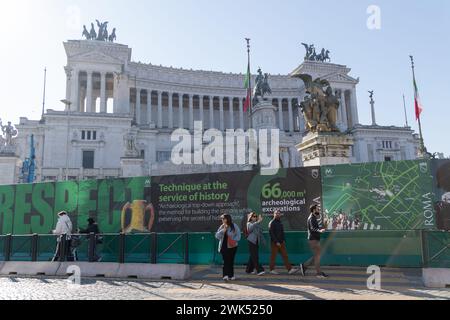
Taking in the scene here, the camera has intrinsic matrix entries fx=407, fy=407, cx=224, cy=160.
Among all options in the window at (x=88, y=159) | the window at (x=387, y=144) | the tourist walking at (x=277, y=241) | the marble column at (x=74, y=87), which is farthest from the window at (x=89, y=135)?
the tourist walking at (x=277, y=241)

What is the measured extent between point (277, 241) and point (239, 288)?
244 centimetres

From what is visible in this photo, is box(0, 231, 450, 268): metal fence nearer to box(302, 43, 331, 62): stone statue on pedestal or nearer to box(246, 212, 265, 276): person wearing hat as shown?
box(246, 212, 265, 276): person wearing hat

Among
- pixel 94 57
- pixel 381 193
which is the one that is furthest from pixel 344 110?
pixel 381 193

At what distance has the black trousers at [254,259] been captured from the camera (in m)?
13.6

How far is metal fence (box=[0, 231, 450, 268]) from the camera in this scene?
43.2 feet

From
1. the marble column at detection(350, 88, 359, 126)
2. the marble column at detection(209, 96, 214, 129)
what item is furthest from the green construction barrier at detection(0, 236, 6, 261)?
the marble column at detection(350, 88, 359, 126)

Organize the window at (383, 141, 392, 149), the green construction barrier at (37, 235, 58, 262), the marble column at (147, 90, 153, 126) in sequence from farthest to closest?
the marble column at (147, 90, 153, 126)
the window at (383, 141, 392, 149)
the green construction barrier at (37, 235, 58, 262)

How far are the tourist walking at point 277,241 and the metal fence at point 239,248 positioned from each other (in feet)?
2.81

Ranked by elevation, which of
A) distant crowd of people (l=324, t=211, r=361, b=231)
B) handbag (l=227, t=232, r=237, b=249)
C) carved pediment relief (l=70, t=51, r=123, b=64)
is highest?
carved pediment relief (l=70, t=51, r=123, b=64)

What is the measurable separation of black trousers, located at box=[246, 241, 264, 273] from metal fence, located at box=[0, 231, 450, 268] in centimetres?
94

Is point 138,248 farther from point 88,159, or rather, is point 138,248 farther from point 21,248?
point 88,159

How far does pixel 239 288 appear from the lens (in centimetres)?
1138

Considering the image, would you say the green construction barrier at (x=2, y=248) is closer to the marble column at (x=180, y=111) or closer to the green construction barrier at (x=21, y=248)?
the green construction barrier at (x=21, y=248)
